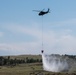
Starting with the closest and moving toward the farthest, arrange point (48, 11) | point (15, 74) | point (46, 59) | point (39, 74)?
point (48, 11), point (39, 74), point (15, 74), point (46, 59)

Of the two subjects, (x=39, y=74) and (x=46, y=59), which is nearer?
(x=39, y=74)

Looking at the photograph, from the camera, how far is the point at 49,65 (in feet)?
638

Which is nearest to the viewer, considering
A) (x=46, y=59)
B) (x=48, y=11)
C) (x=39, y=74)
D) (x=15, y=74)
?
(x=48, y=11)

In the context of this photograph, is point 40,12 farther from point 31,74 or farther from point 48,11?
point 31,74

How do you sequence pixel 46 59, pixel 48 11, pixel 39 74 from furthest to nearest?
pixel 46 59 → pixel 39 74 → pixel 48 11

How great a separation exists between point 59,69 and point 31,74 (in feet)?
143

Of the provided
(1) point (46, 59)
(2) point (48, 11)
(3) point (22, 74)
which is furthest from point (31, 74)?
(2) point (48, 11)

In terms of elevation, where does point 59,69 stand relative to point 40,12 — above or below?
below

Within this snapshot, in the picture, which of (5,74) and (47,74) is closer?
(47,74)

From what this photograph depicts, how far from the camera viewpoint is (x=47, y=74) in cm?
14938

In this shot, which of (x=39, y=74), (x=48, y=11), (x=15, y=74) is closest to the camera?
(x=48, y=11)

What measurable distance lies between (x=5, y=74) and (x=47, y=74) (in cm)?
2357

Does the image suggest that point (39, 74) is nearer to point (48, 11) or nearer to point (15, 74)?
Answer: point (15, 74)

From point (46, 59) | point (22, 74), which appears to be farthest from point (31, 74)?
point (46, 59)
